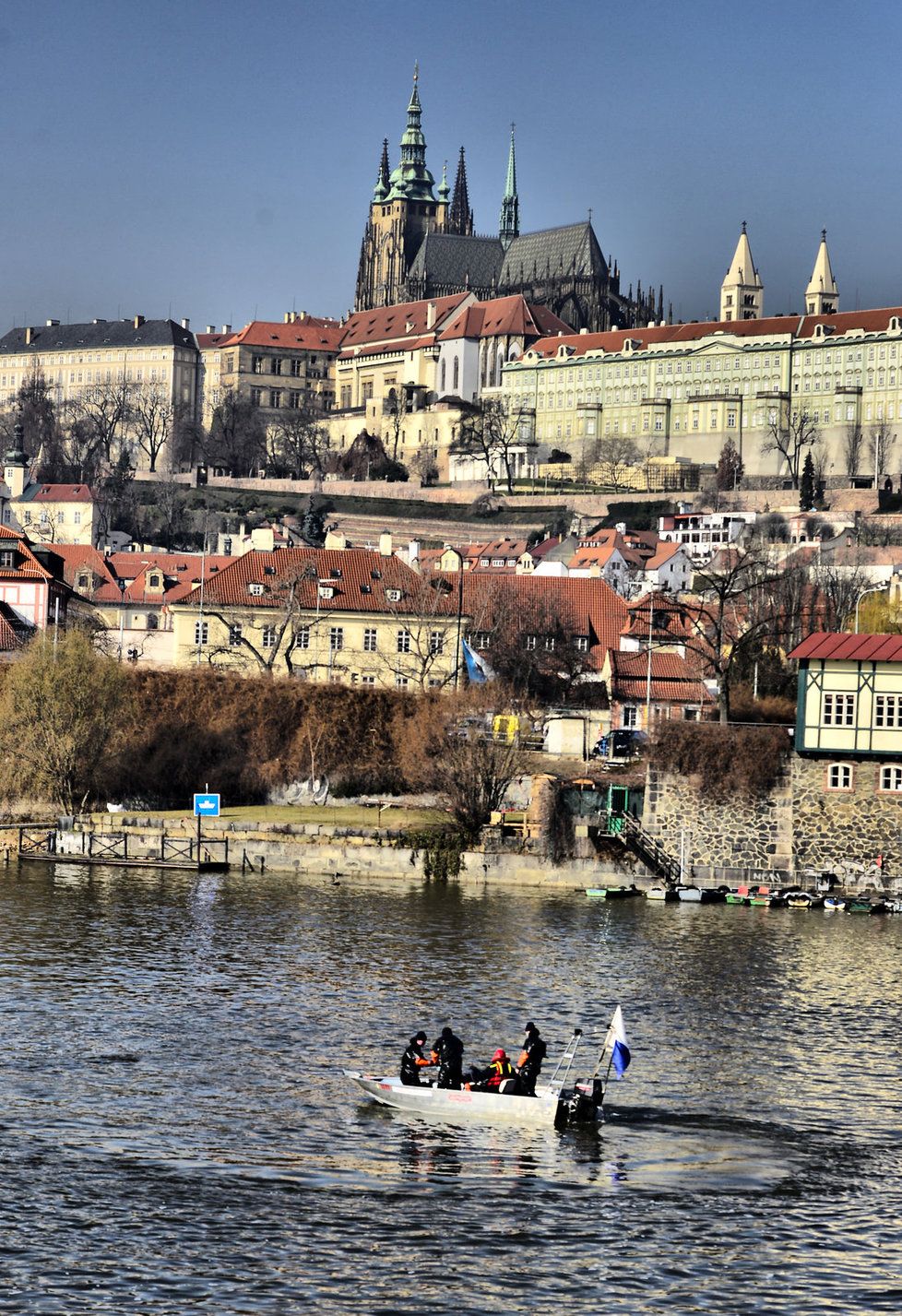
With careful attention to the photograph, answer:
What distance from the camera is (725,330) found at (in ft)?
554

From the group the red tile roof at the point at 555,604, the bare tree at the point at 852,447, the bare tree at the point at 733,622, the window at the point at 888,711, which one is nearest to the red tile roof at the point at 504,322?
the bare tree at the point at 852,447

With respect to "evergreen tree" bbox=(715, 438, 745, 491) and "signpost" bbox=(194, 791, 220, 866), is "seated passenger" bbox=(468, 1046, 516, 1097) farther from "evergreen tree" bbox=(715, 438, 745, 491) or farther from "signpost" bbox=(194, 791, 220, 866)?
"evergreen tree" bbox=(715, 438, 745, 491)

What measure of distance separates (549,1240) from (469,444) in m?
147

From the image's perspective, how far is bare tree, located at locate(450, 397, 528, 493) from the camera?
166 meters

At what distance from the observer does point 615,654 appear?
65.3 meters

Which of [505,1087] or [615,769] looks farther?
[615,769]

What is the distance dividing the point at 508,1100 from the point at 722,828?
2300cm

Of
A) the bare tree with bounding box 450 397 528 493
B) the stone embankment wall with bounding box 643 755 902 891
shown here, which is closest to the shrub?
the stone embankment wall with bounding box 643 755 902 891

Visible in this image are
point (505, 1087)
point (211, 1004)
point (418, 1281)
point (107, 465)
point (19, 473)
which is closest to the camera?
point (418, 1281)

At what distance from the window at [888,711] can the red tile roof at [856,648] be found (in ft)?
3.41

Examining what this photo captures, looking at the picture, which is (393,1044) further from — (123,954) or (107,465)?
(107,465)

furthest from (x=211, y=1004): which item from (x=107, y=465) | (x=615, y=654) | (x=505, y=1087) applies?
(x=107, y=465)

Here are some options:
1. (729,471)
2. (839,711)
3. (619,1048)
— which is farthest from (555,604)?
(729,471)

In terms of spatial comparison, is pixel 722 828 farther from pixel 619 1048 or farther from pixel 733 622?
pixel 733 622
